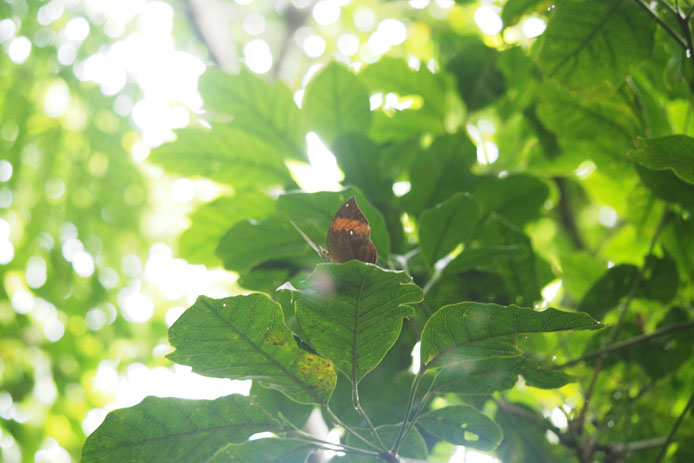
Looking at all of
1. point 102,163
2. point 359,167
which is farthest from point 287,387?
point 102,163

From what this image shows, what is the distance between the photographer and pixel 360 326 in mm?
428

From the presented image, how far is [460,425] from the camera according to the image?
0.56 meters

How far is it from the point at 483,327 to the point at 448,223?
21 cm

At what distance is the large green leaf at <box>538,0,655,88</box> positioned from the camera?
63 centimetres

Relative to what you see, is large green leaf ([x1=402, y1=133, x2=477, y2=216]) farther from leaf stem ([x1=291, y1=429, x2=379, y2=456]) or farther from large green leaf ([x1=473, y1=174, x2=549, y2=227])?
leaf stem ([x1=291, y1=429, x2=379, y2=456])

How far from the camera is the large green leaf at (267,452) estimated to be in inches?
19.4

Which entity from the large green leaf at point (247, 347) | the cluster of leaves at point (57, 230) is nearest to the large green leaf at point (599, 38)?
the large green leaf at point (247, 347)

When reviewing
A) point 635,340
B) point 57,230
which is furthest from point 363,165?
point 57,230

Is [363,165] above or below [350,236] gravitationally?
below

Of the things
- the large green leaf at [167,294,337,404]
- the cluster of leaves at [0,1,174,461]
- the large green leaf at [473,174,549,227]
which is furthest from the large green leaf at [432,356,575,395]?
the cluster of leaves at [0,1,174,461]

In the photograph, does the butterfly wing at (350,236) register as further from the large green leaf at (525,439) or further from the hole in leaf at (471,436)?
the large green leaf at (525,439)

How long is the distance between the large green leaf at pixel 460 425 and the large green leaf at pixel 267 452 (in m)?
0.13

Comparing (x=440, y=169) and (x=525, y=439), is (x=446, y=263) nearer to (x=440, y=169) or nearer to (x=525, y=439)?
(x=440, y=169)

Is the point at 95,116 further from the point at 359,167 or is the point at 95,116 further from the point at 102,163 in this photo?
the point at 359,167
